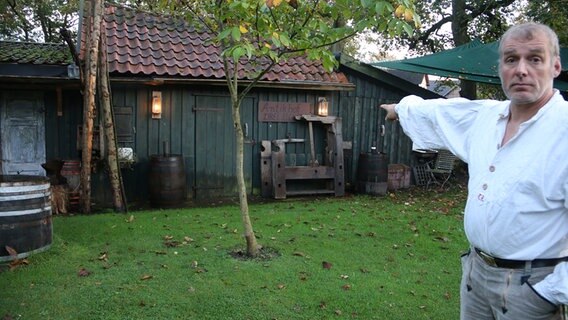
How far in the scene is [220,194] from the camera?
857 cm

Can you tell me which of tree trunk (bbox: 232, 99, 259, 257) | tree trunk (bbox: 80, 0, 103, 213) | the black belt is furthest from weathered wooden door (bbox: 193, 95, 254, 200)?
the black belt

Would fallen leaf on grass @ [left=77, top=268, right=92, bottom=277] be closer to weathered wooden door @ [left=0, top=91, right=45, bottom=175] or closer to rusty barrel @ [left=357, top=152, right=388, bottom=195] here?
weathered wooden door @ [left=0, top=91, right=45, bottom=175]

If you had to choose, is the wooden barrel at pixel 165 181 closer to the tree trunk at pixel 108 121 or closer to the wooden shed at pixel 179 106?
the wooden shed at pixel 179 106

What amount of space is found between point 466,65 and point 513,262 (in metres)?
6.59

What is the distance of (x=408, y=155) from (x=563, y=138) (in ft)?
29.6

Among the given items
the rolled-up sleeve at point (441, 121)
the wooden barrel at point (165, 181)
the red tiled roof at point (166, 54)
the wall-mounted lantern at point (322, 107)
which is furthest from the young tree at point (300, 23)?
the wall-mounted lantern at point (322, 107)

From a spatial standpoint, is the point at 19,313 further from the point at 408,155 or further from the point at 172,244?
the point at 408,155

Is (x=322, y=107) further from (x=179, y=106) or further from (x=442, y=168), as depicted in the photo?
(x=442, y=168)

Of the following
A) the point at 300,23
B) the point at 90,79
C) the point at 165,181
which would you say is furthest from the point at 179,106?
the point at 300,23

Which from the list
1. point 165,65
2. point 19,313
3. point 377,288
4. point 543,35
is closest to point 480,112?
point 543,35

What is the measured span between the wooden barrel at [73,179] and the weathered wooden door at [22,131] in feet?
3.37

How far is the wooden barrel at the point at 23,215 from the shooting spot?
4.17 m

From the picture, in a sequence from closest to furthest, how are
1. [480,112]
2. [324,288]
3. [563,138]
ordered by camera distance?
[563,138], [480,112], [324,288]

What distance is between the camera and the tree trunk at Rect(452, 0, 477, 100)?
1180cm
